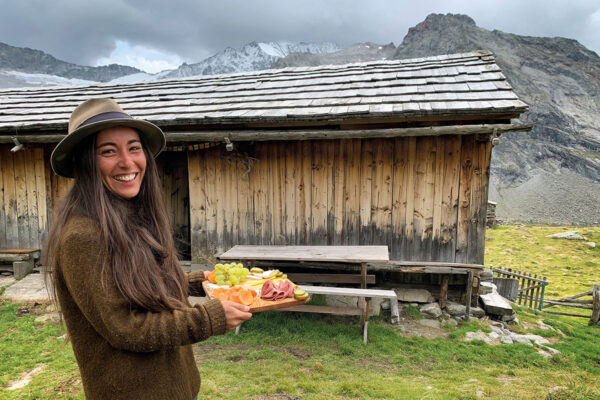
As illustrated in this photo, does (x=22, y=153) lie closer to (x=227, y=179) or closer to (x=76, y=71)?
(x=227, y=179)

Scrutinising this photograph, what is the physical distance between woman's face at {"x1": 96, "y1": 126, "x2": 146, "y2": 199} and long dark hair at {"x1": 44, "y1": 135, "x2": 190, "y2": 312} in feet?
0.10

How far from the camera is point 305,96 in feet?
→ 21.5

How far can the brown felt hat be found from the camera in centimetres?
144

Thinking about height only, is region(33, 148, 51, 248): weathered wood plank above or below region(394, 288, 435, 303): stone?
above

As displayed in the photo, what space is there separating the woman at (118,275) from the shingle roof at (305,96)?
13.9 ft

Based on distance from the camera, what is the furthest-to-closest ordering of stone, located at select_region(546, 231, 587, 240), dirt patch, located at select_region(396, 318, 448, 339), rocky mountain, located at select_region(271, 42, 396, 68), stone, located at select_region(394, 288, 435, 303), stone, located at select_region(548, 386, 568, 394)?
rocky mountain, located at select_region(271, 42, 396, 68)
stone, located at select_region(546, 231, 587, 240)
stone, located at select_region(394, 288, 435, 303)
dirt patch, located at select_region(396, 318, 448, 339)
stone, located at select_region(548, 386, 568, 394)

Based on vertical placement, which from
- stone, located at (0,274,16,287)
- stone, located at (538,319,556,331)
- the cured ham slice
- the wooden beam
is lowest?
stone, located at (538,319,556,331)

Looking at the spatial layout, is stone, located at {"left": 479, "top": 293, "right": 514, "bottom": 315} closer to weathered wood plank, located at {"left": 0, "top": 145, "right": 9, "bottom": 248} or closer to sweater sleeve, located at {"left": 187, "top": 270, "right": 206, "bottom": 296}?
sweater sleeve, located at {"left": 187, "top": 270, "right": 206, "bottom": 296}

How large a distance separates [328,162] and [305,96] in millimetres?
1569

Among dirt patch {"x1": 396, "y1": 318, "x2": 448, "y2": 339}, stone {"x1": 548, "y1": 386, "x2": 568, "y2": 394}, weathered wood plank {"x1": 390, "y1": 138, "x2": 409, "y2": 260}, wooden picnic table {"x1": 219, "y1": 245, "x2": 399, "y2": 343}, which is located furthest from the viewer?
weathered wood plank {"x1": 390, "y1": 138, "x2": 409, "y2": 260}

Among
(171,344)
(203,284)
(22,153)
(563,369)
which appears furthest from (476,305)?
(22,153)

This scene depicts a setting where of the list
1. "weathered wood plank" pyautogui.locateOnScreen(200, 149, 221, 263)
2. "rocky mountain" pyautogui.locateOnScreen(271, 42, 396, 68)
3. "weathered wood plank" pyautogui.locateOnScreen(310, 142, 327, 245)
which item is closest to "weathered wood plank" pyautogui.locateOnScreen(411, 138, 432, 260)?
"weathered wood plank" pyautogui.locateOnScreen(310, 142, 327, 245)

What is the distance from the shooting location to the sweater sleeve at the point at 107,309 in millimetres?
1232

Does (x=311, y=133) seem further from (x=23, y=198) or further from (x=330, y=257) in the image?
(x=23, y=198)
